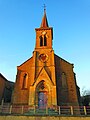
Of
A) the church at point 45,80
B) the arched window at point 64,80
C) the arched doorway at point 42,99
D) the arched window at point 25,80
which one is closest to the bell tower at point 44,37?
the church at point 45,80

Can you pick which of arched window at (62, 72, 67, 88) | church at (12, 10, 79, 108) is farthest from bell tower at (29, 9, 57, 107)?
arched window at (62, 72, 67, 88)

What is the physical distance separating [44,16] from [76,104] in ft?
77.0

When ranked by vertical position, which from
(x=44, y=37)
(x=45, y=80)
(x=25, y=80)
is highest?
(x=44, y=37)

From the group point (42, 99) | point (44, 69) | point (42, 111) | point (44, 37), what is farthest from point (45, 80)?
point (44, 37)

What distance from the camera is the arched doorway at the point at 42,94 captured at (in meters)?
27.3

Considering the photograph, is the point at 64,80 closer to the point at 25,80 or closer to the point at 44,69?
the point at 44,69

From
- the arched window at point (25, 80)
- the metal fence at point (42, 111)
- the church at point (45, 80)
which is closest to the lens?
the metal fence at point (42, 111)

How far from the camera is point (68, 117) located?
1805 centimetres

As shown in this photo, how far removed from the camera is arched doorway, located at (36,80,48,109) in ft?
89.6

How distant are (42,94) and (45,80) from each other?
2441 mm

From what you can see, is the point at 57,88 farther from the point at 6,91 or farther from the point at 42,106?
the point at 6,91

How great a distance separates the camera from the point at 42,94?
28.1m

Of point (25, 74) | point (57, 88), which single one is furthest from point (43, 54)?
point (57, 88)

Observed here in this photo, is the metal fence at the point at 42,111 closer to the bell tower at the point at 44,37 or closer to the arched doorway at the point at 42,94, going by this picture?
the arched doorway at the point at 42,94
